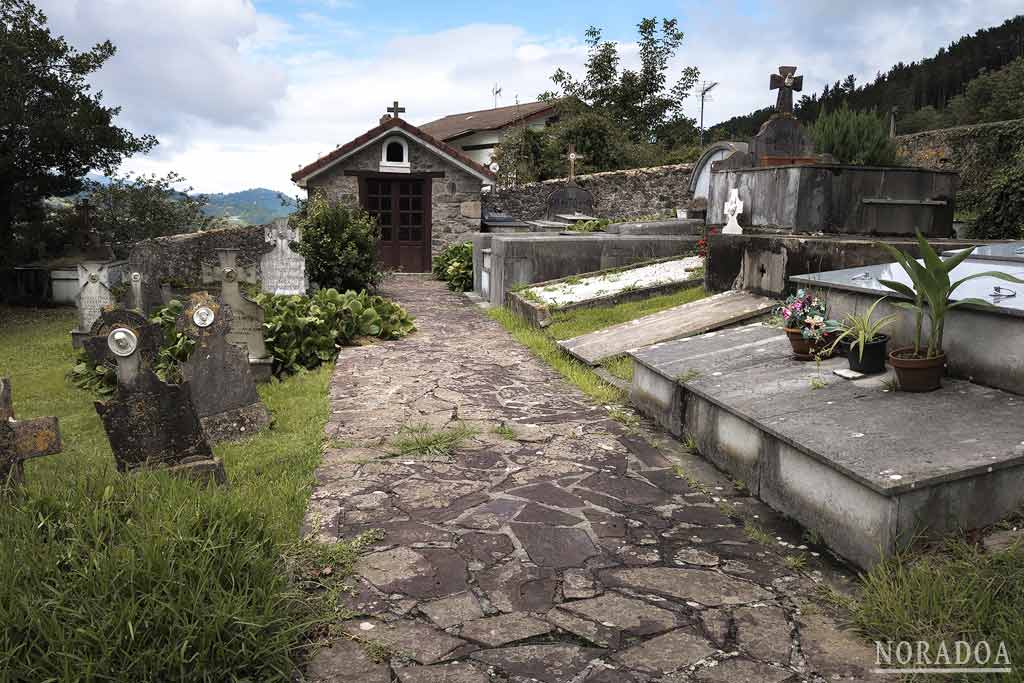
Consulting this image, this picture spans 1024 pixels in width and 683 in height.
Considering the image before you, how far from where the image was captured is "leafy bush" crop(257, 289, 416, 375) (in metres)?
7.63

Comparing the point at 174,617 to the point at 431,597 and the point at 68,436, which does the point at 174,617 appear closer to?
the point at 431,597

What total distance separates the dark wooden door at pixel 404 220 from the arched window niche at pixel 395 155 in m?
0.31

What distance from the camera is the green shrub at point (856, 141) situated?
11.7 metres

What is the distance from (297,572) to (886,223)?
283 inches

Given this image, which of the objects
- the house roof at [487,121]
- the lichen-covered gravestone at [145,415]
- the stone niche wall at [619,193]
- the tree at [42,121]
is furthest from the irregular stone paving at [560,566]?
the house roof at [487,121]

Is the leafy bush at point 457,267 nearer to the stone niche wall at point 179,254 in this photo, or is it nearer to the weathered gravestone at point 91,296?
the stone niche wall at point 179,254

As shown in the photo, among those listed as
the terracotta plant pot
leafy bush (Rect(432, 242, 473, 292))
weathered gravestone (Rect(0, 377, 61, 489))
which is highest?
leafy bush (Rect(432, 242, 473, 292))

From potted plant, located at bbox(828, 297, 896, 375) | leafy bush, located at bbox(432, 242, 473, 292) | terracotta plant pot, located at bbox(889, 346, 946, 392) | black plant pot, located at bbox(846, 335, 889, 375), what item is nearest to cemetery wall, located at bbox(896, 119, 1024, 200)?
leafy bush, located at bbox(432, 242, 473, 292)

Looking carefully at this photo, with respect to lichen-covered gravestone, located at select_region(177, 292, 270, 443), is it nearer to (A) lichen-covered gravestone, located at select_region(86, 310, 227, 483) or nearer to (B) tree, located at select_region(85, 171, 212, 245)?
(A) lichen-covered gravestone, located at select_region(86, 310, 227, 483)

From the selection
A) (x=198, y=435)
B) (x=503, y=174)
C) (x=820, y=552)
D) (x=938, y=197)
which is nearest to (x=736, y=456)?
(x=820, y=552)

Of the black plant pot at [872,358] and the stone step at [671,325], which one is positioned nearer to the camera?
the black plant pot at [872,358]

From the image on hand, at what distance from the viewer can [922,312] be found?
12.7ft

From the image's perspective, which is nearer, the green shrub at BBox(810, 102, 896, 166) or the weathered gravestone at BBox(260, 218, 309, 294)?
the weathered gravestone at BBox(260, 218, 309, 294)

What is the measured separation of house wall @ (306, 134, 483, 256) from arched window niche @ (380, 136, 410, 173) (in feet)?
0.30
